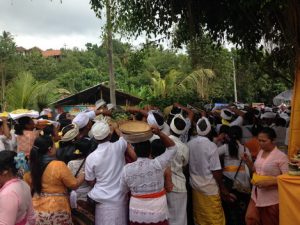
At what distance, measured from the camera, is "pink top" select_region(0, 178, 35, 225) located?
299 cm

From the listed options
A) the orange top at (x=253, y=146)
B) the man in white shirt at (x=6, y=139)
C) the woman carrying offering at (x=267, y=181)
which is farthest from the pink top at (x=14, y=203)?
the orange top at (x=253, y=146)

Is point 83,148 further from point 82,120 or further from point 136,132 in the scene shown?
point 136,132

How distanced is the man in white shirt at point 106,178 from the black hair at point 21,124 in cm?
219

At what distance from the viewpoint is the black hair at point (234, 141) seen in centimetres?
553

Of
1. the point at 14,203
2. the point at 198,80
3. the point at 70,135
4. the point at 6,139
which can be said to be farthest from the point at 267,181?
the point at 198,80

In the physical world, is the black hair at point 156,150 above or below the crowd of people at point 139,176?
above

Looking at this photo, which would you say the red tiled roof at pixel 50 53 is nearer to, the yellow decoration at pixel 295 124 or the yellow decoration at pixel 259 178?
the yellow decoration at pixel 295 124

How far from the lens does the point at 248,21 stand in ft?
24.6

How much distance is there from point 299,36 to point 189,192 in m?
2.50

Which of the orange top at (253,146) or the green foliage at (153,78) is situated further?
the green foliage at (153,78)

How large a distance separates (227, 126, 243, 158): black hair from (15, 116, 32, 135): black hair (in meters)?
3.03

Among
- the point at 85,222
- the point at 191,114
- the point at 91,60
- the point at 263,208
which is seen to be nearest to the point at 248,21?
the point at 191,114

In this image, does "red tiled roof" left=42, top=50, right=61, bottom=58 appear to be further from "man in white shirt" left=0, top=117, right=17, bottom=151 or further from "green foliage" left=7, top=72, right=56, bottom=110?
"man in white shirt" left=0, top=117, right=17, bottom=151

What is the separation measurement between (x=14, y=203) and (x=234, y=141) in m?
3.35
